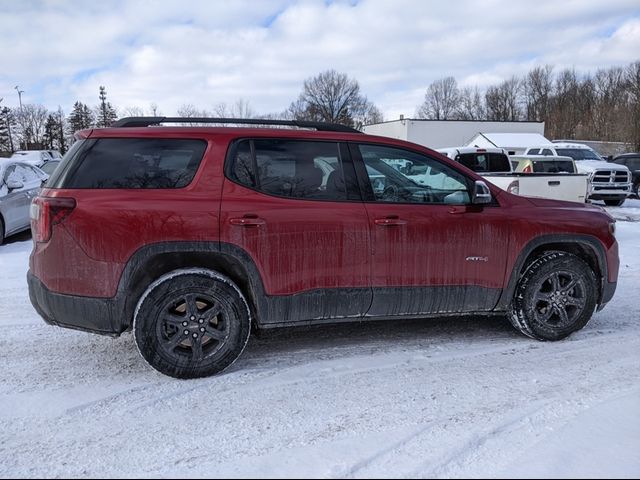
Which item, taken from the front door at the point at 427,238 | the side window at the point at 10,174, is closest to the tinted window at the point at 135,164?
the front door at the point at 427,238

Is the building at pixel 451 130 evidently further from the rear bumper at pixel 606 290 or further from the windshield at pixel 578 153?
the rear bumper at pixel 606 290

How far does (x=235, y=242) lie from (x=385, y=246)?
3.78ft

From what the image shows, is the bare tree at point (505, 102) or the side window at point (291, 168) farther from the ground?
the bare tree at point (505, 102)

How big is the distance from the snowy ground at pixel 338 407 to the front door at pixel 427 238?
482 mm

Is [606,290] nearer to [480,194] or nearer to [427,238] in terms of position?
[480,194]

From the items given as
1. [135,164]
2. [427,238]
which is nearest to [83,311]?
[135,164]

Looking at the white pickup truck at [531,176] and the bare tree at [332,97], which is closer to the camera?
the white pickup truck at [531,176]

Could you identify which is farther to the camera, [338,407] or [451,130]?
[451,130]

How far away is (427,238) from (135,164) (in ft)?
7.46

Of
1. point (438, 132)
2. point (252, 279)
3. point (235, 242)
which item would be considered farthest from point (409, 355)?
point (438, 132)

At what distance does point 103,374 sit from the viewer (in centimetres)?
383

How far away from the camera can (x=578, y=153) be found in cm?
2144

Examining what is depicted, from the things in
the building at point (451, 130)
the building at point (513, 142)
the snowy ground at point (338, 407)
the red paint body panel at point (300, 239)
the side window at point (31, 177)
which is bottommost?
the snowy ground at point (338, 407)

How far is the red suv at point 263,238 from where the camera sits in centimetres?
356
